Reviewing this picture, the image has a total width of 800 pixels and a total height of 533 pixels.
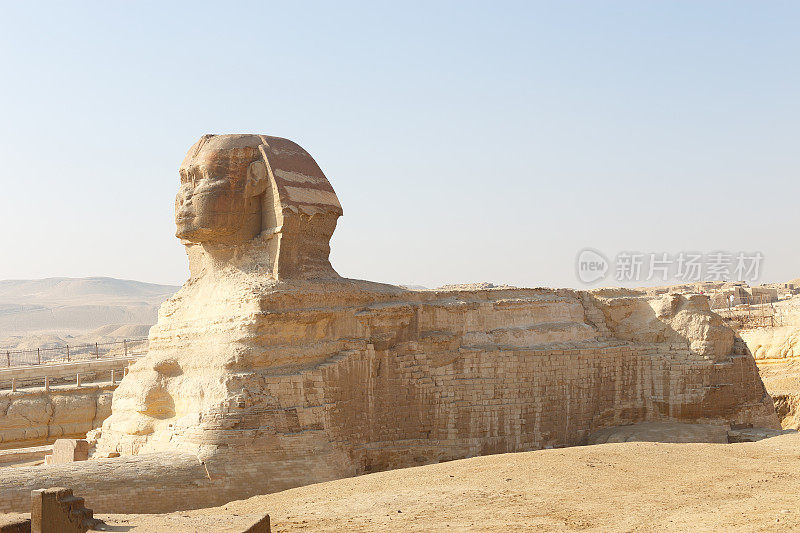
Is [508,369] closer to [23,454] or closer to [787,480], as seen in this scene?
[787,480]

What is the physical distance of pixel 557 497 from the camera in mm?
8727

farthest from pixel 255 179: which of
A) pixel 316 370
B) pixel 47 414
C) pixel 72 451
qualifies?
pixel 47 414

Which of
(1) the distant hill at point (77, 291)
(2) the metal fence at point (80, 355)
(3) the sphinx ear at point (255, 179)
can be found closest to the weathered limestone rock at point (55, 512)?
(3) the sphinx ear at point (255, 179)

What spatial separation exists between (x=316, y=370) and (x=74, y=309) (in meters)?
93.7

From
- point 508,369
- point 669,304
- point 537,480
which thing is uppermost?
point 669,304

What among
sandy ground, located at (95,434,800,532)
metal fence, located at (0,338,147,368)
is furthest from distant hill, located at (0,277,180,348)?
sandy ground, located at (95,434,800,532)

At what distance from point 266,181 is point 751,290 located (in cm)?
4236

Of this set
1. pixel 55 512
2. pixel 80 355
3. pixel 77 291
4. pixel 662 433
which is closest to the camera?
pixel 55 512

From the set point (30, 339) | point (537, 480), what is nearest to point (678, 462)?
point (537, 480)

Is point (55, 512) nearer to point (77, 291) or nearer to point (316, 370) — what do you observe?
point (316, 370)

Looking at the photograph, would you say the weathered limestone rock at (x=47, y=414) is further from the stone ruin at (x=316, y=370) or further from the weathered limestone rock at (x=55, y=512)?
the weathered limestone rock at (x=55, y=512)

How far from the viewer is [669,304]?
14.9 m

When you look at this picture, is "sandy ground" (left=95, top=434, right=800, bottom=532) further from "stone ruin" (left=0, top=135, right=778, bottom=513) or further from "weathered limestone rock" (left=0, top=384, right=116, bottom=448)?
"weathered limestone rock" (left=0, top=384, right=116, bottom=448)

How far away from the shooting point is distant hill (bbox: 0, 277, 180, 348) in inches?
2814
